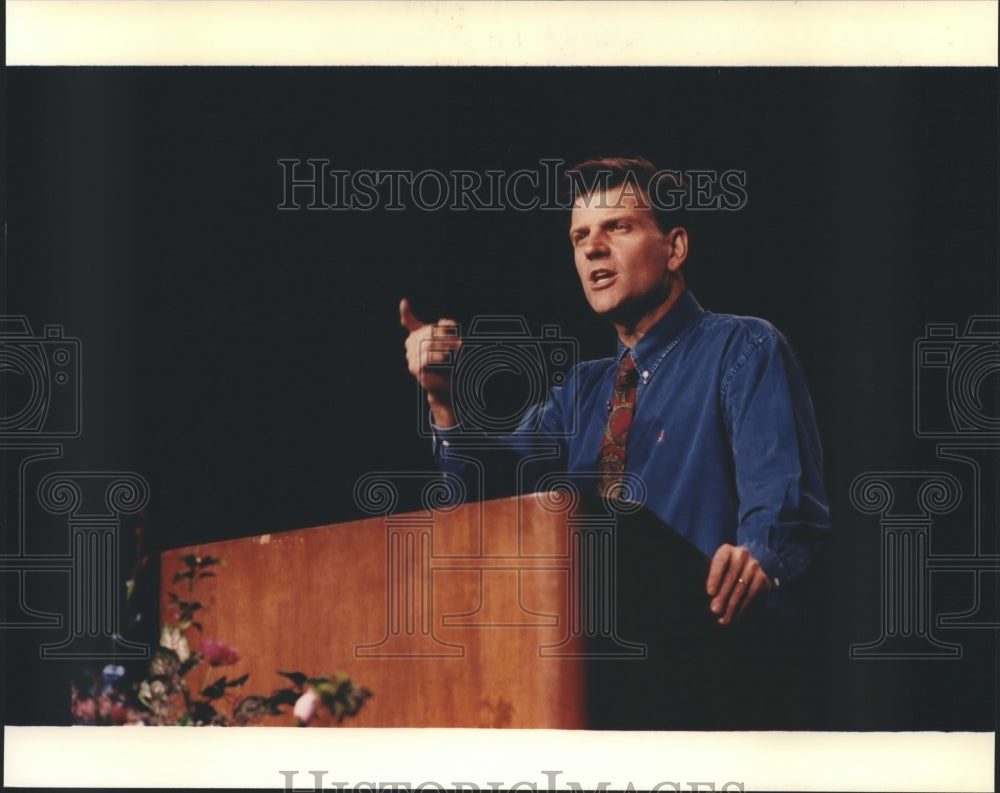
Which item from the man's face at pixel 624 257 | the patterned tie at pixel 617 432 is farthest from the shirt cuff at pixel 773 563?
the man's face at pixel 624 257

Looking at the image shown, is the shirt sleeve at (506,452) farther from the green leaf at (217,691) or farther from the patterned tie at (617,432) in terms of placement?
the green leaf at (217,691)

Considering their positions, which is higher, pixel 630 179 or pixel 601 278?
pixel 630 179

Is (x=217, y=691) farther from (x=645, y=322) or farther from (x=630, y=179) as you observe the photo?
(x=630, y=179)

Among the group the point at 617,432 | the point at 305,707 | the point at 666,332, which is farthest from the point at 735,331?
the point at 305,707

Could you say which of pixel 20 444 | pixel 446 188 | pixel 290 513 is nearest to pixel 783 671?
pixel 290 513

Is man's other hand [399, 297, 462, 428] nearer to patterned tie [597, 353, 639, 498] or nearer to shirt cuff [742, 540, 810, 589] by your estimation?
patterned tie [597, 353, 639, 498]

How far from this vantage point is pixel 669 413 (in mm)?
2342

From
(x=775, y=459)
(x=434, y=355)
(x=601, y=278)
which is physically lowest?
(x=775, y=459)

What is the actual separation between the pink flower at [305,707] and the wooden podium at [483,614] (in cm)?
4

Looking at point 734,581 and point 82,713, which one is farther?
point 82,713

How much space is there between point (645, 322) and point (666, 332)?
0.06m

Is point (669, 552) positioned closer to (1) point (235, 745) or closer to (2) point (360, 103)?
(1) point (235, 745)

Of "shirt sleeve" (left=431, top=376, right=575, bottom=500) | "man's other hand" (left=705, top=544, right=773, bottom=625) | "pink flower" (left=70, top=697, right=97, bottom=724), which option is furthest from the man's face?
"pink flower" (left=70, top=697, right=97, bottom=724)

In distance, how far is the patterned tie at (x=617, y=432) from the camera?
2.34 metres
